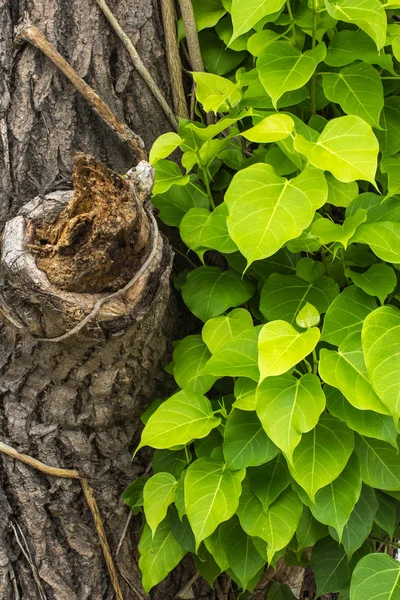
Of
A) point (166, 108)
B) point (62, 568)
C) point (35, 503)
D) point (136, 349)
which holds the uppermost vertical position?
point (166, 108)

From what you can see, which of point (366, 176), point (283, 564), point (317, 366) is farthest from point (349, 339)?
point (283, 564)

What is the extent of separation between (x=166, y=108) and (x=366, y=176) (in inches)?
19.9

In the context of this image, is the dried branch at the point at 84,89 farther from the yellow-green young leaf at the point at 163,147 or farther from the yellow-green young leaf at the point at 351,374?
the yellow-green young leaf at the point at 351,374

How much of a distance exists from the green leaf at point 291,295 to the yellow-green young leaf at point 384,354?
18 cm

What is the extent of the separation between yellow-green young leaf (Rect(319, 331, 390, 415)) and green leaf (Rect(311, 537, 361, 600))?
0.43m

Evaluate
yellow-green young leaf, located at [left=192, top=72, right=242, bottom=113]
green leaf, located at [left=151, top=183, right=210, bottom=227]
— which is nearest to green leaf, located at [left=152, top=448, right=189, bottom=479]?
green leaf, located at [left=151, top=183, right=210, bottom=227]

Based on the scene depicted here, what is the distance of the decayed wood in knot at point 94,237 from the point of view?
102 centimetres

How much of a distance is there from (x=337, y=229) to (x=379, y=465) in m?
0.42

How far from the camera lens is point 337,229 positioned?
3.70 feet

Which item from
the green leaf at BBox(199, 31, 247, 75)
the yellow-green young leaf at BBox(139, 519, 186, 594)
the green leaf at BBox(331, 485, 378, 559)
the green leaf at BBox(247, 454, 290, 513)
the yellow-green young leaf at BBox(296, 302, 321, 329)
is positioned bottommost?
the green leaf at BBox(331, 485, 378, 559)

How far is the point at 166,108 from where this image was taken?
1.34 m

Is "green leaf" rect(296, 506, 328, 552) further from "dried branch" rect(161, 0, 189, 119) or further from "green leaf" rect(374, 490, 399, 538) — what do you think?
"dried branch" rect(161, 0, 189, 119)

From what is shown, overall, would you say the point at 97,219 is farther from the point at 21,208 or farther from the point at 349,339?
the point at 349,339

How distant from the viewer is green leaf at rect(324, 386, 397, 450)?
3.55ft
